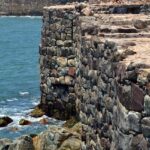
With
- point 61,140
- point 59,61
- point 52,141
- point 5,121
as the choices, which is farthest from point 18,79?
point 61,140

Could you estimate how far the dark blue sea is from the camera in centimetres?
2705

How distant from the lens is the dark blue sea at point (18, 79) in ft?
88.8

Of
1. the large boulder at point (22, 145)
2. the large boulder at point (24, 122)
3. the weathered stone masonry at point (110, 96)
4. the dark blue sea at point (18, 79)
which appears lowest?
the dark blue sea at point (18, 79)

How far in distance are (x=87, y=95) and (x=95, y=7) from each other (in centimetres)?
895

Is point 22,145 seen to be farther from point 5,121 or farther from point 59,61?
point 5,121

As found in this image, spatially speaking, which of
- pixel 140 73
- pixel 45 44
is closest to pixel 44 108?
pixel 45 44

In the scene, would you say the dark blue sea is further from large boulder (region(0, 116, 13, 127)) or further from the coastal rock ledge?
the coastal rock ledge

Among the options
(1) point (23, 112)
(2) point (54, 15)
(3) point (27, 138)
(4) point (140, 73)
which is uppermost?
(4) point (140, 73)

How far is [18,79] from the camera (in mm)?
47406

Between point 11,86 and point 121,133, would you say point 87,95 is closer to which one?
point 121,133

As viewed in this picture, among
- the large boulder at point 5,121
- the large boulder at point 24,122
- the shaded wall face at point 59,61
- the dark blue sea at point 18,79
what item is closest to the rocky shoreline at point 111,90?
the shaded wall face at point 59,61

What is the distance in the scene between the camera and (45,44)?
84.5 ft

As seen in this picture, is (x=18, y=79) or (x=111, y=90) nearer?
(x=111, y=90)

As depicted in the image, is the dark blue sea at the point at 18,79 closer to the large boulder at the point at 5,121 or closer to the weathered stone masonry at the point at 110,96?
the large boulder at the point at 5,121
